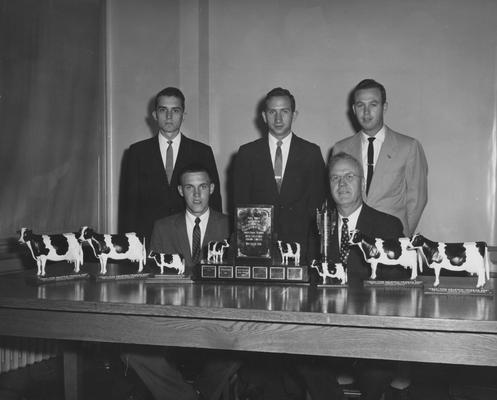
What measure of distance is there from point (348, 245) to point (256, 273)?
54 cm

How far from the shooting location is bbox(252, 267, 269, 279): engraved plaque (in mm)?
2768

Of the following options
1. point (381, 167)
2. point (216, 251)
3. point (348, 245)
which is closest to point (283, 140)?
point (381, 167)

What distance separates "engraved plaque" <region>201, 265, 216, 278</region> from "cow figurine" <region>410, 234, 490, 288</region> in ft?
3.15

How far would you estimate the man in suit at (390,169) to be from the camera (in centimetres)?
413

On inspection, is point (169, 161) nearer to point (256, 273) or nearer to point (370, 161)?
point (370, 161)

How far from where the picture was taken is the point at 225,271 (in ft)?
9.18

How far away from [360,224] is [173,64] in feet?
10.3

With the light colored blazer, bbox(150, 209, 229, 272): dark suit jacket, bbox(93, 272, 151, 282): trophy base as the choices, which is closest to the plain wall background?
the light colored blazer

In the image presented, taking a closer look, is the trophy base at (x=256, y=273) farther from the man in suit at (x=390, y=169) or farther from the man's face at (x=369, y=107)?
the man's face at (x=369, y=107)

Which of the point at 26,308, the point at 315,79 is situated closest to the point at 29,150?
the point at 26,308

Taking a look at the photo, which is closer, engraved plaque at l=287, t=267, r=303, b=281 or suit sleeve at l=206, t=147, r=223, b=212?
engraved plaque at l=287, t=267, r=303, b=281

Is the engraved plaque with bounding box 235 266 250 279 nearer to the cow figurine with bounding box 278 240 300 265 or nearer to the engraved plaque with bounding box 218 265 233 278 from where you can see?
the engraved plaque with bounding box 218 265 233 278

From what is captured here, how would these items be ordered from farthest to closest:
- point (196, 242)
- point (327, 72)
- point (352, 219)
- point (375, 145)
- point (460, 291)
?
point (327, 72) → point (375, 145) → point (196, 242) → point (352, 219) → point (460, 291)

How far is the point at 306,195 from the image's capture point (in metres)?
4.23
